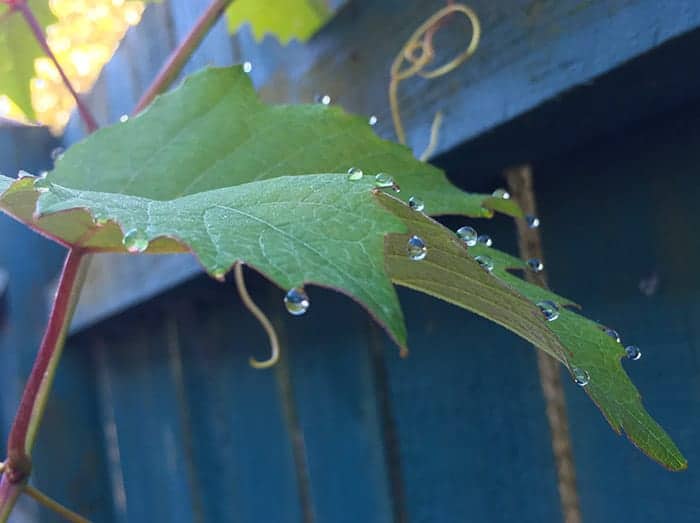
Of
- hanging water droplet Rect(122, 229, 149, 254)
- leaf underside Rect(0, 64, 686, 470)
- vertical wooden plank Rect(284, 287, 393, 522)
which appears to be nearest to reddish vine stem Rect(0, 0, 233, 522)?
leaf underside Rect(0, 64, 686, 470)

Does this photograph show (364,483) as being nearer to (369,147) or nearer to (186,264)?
(186,264)

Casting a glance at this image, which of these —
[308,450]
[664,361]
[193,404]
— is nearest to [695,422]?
[664,361]

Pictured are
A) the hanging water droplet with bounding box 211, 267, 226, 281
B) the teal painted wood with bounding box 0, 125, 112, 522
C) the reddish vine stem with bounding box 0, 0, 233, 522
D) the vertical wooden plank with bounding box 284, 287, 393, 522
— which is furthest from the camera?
the teal painted wood with bounding box 0, 125, 112, 522

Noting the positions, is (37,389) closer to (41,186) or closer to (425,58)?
(41,186)

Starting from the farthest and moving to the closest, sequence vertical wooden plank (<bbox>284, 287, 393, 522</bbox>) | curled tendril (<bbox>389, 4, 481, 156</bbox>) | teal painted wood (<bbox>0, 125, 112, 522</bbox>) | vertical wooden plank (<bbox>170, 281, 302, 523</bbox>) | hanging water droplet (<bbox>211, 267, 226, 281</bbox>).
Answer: teal painted wood (<bbox>0, 125, 112, 522</bbox>) → vertical wooden plank (<bbox>170, 281, 302, 523</bbox>) → vertical wooden plank (<bbox>284, 287, 393, 522</bbox>) → curled tendril (<bbox>389, 4, 481, 156</bbox>) → hanging water droplet (<bbox>211, 267, 226, 281</bbox>)

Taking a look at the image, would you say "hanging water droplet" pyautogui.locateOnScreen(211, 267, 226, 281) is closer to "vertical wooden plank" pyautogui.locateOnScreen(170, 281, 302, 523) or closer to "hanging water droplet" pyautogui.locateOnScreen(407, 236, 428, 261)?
"hanging water droplet" pyautogui.locateOnScreen(407, 236, 428, 261)

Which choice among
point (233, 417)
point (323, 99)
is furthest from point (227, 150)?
point (233, 417)
